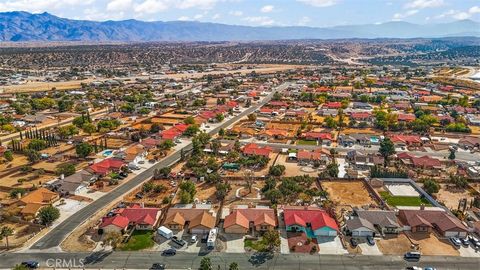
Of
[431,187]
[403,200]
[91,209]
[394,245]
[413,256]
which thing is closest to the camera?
[413,256]

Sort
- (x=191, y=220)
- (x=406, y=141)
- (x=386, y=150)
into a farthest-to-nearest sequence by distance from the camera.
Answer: (x=406, y=141)
(x=386, y=150)
(x=191, y=220)

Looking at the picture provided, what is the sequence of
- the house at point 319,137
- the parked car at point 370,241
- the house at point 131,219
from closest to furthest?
the parked car at point 370,241 < the house at point 131,219 < the house at point 319,137

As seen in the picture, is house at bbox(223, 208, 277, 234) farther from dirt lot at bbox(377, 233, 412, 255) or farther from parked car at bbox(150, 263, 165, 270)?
dirt lot at bbox(377, 233, 412, 255)

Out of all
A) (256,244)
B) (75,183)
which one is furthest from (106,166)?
(256,244)

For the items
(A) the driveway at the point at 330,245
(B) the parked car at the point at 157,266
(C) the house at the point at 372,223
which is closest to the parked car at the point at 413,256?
(C) the house at the point at 372,223

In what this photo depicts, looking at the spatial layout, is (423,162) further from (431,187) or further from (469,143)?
(469,143)

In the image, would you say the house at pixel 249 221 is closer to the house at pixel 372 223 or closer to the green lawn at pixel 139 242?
the green lawn at pixel 139 242

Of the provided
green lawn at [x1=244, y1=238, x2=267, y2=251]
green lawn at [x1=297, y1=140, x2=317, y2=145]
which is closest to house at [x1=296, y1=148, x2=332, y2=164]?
green lawn at [x1=297, y1=140, x2=317, y2=145]
